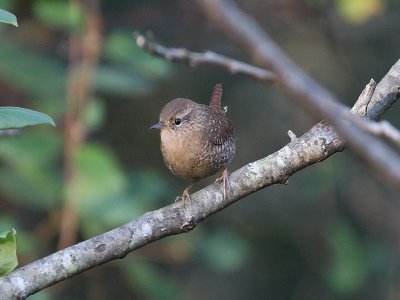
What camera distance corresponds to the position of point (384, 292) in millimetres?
6418

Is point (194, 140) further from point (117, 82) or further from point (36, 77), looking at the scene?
point (36, 77)

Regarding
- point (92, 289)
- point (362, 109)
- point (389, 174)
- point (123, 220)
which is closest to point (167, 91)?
point (92, 289)

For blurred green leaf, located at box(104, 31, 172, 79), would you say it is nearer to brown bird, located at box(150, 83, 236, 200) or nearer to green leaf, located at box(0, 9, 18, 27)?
brown bird, located at box(150, 83, 236, 200)

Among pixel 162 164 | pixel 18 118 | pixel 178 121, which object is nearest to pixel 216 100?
pixel 178 121

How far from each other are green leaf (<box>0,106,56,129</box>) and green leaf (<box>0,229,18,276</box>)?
1.23 ft

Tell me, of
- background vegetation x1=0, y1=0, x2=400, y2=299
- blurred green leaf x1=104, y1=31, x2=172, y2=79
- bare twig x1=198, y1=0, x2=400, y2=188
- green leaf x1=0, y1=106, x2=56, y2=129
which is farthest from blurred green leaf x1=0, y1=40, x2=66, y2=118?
bare twig x1=198, y1=0, x2=400, y2=188

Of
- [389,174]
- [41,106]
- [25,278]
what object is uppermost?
[41,106]

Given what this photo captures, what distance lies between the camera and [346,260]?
5902 millimetres

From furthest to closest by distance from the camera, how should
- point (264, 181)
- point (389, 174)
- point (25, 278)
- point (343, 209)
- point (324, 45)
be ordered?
point (324, 45) < point (343, 209) < point (264, 181) < point (25, 278) < point (389, 174)

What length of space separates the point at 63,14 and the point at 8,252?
2.53 m

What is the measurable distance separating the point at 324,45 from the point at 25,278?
16.5 feet

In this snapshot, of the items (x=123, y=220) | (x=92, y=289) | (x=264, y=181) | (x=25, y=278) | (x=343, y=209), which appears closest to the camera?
(x=25, y=278)

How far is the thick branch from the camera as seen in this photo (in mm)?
2574

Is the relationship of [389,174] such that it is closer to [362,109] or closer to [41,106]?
[362,109]
